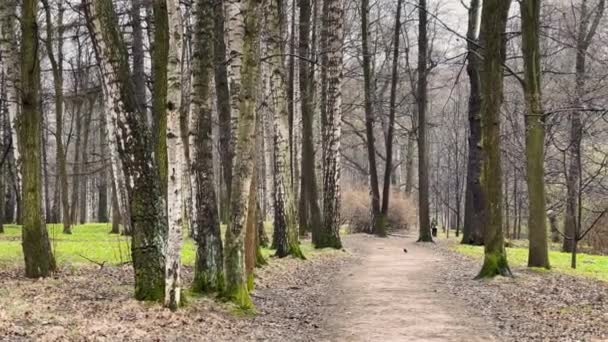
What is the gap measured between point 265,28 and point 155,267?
7761 mm

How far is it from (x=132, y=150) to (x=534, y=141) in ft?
30.8

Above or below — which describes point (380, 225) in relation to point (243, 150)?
below

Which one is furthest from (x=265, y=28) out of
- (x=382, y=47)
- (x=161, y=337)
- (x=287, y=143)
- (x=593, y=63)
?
(x=382, y=47)

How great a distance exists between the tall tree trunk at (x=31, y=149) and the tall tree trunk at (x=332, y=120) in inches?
376

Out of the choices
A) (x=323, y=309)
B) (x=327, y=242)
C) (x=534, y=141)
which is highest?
(x=534, y=141)

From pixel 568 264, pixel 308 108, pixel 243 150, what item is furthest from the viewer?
pixel 308 108

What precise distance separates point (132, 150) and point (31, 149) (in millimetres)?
2753

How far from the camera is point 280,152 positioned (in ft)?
49.9

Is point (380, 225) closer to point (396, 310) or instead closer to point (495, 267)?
point (495, 267)

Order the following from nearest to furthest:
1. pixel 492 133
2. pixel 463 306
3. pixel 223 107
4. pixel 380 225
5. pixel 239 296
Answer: pixel 239 296
pixel 463 306
pixel 492 133
pixel 223 107
pixel 380 225

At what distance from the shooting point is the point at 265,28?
14828 mm

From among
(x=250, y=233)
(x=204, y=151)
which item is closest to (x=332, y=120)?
(x=250, y=233)

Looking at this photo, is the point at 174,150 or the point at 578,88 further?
the point at 578,88

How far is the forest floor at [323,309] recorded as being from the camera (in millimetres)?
7621
